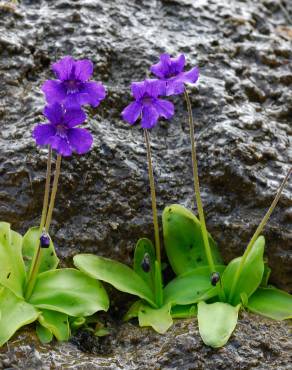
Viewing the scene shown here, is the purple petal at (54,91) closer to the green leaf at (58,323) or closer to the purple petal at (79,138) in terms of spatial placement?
the purple petal at (79,138)

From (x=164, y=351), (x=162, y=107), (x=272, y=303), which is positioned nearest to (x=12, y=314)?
(x=164, y=351)

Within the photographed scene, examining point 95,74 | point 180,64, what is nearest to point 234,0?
point 95,74

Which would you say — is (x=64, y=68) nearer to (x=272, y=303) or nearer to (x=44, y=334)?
(x=44, y=334)

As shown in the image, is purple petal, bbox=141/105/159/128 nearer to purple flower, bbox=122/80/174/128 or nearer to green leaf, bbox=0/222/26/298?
Result: purple flower, bbox=122/80/174/128

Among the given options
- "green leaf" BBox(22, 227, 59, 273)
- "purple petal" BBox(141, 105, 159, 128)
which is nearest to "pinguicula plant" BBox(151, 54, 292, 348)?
"purple petal" BBox(141, 105, 159, 128)

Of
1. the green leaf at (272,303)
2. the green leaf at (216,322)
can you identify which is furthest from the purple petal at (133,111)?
the green leaf at (272,303)

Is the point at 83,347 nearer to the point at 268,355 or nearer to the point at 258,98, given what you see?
the point at 268,355
